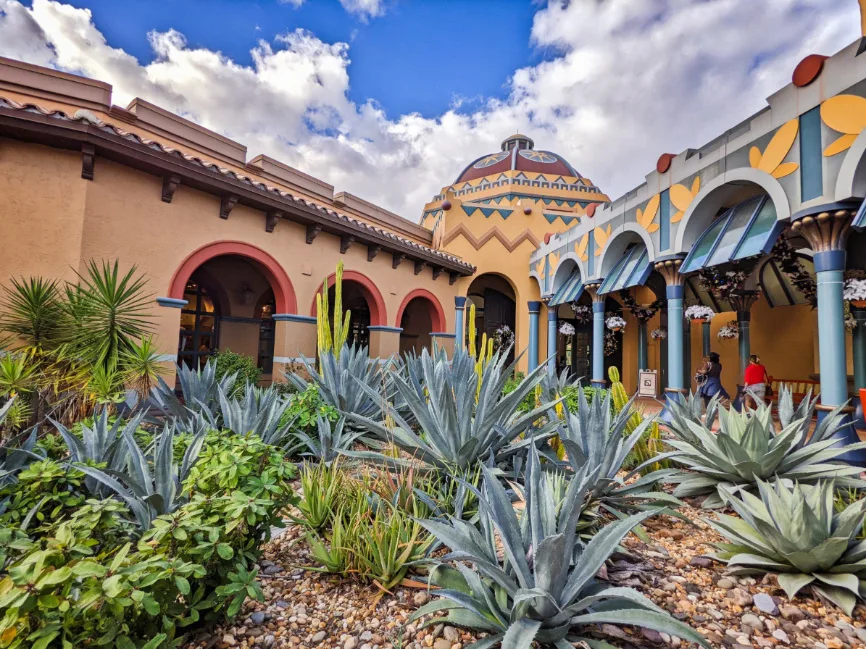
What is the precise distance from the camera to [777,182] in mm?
5691

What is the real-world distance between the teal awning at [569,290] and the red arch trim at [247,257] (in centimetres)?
753

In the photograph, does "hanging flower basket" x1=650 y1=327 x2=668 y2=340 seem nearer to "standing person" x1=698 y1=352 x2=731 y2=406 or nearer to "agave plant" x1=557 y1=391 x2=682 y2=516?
"standing person" x1=698 y1=352 x2=731 y2=406

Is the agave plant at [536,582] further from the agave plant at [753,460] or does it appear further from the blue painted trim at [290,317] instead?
the blue painted trim at [290,317]

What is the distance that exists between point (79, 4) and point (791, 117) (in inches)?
474

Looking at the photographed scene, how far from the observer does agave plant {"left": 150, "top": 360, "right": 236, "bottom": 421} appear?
450 centimetres

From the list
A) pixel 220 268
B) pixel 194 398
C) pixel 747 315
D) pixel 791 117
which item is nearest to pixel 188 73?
pixel 220 268

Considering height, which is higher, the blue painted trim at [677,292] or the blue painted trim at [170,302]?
the blue painted trim at [677,292]

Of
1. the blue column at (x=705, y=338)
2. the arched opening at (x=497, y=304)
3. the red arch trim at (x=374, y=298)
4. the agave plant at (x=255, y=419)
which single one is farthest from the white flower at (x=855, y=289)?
the arched opening at (x=497, y=304)

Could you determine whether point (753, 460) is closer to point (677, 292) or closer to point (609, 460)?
point (609, 460)

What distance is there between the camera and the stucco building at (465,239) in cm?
524

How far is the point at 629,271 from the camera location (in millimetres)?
9305

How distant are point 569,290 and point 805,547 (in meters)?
10.1

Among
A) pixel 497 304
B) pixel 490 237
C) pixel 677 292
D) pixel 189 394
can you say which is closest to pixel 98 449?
pixel 189 394

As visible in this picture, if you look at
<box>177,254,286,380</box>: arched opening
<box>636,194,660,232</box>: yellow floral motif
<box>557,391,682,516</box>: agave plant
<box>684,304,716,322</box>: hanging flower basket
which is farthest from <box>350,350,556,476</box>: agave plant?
<box>684,304,716,322</box>: hanging flower basket
